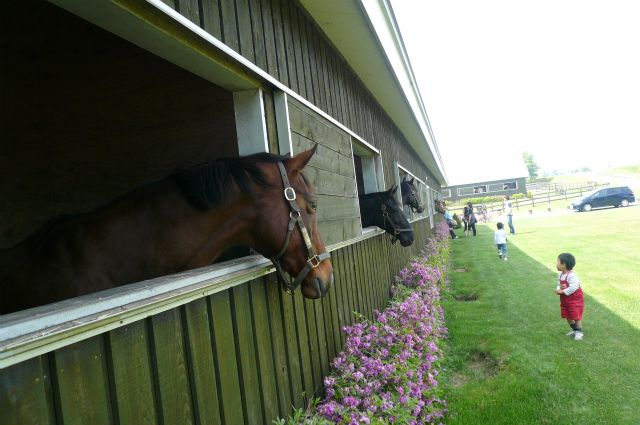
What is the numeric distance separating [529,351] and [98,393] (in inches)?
196

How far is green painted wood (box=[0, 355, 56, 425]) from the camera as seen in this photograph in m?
1.00

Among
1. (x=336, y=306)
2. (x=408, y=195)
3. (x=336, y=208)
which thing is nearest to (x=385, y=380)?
(x=336, y=306)

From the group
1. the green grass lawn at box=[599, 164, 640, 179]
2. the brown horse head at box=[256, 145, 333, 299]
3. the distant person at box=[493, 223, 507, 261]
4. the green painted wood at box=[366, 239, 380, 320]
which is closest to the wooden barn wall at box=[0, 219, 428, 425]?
the brown horse head at box=[256, 145, 333, 299]

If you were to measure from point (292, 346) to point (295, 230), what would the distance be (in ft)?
2.86

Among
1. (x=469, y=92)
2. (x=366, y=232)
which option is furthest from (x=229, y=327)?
(x=469, y=92)

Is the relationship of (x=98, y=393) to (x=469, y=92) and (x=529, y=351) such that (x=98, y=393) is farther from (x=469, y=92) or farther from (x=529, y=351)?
(x=469, y=92)

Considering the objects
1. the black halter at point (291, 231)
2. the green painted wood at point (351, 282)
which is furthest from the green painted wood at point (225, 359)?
the green painted wood at point (351, 282)

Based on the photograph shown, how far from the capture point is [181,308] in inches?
66.7

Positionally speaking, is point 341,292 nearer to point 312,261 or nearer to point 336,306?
point 336,306

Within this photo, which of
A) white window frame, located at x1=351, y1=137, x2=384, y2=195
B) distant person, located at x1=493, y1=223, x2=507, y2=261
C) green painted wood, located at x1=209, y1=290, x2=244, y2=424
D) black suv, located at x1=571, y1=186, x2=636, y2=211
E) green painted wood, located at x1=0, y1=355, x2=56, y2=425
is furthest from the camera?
black suv, located at x1=571, y1=186, x2=636, y2=211

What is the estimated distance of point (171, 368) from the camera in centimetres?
159

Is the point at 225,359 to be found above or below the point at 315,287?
below

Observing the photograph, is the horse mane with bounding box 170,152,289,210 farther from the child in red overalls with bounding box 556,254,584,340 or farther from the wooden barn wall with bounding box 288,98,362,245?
the child in red overalls with bounding box 556,254,584,340

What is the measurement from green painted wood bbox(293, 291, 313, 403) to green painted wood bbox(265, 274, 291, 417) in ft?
0.74
